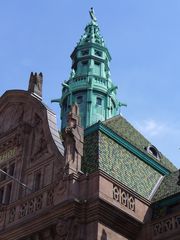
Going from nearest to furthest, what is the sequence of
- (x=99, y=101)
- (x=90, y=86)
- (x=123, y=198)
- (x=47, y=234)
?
(x=47, y=234) → (x=123, y=198) → (x=90, y=86) → (x=99, y=101)

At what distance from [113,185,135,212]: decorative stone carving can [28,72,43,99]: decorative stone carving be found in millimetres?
8928

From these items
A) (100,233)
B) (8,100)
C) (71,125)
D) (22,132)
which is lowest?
(100,233)

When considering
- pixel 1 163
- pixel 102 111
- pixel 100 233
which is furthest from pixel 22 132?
pixel 102 111

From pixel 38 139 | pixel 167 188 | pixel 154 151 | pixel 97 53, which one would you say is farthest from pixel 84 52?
pixel 167 188

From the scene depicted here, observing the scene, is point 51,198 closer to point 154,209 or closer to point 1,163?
point 154,209

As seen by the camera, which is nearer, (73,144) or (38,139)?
(73,144)

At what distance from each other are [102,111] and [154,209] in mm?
20630

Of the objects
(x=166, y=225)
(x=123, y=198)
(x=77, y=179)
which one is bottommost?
(x=166, y=225)

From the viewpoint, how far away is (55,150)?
89.4ft

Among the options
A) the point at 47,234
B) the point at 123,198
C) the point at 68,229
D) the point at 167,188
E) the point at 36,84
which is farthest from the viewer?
the point at 36,84

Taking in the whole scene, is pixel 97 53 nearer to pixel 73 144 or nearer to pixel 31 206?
pixel 73 144

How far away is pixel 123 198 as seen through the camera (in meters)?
24.4

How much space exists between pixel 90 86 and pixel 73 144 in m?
20.7

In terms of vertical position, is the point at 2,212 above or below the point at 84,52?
below
